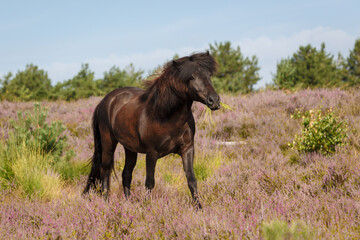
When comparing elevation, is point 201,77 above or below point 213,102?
above

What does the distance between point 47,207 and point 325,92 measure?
8.56 m

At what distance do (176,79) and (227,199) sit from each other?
4.62 feet

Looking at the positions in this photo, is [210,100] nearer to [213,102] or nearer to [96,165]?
[213,102]

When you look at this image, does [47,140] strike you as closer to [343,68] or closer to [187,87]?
[187,87]

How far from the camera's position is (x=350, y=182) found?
3896mm

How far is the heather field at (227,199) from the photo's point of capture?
285 cm

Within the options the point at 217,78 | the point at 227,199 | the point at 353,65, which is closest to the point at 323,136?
the point at 227,199

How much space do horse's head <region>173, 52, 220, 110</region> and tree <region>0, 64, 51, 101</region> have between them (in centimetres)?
1772

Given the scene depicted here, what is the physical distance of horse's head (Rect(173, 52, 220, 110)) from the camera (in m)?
3.34

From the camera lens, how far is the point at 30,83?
70.0ft

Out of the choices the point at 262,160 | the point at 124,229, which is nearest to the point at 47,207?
the point at 124,229

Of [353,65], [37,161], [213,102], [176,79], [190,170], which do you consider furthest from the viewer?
[353,65]

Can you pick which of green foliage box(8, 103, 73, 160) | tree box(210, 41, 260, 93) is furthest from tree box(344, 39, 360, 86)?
green foliage box(8, 103, 73, 160)

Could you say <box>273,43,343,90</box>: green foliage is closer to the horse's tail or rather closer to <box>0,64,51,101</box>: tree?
<box>0,64,51,101</box>: tree
